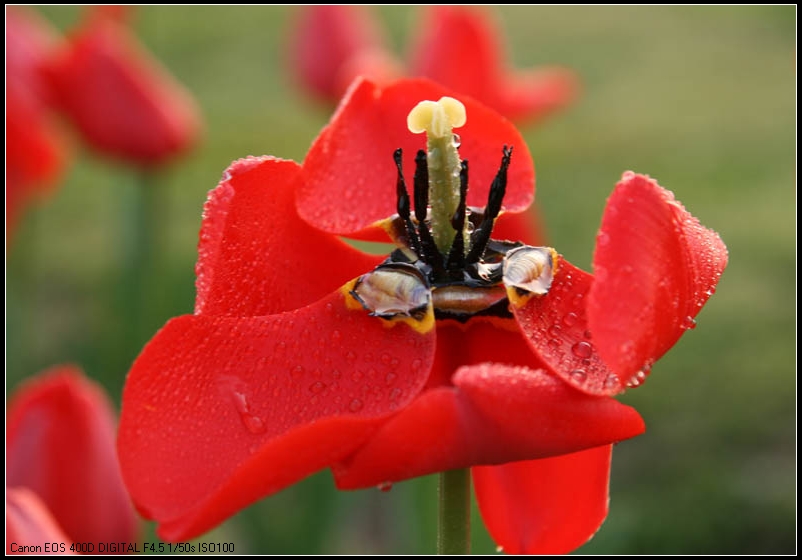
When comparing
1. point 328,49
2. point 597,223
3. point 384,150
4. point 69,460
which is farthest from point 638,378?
point 597,223

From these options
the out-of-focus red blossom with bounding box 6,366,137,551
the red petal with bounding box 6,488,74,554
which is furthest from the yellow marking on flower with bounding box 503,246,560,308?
the out-of-focus red blossom with bounding box 6,366,137,551

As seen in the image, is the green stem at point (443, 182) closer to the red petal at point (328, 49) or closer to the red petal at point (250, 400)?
the red petal at point (250, 400)

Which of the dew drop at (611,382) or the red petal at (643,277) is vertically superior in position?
the red petal at (643,277)

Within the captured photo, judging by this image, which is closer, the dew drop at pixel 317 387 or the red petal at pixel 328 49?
the dew drop at pixel 317 387

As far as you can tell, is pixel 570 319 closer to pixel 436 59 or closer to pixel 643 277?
pixel 643 277

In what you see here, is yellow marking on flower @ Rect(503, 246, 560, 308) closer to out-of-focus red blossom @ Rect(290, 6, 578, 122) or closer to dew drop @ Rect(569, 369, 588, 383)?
dew drop @ Rect(569, 369, 588, 383)

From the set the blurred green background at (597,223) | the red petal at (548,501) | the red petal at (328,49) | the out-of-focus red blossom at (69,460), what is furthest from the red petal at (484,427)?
the red petal at (328,49)
